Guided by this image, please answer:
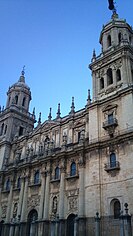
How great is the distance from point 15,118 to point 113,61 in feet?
66.6

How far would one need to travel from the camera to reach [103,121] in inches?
1163

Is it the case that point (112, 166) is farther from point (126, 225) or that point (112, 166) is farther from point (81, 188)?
point (126, 225)

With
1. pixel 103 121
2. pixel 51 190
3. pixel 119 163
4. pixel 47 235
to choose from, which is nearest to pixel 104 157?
pixel 119 163

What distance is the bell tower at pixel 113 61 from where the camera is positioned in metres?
30.6

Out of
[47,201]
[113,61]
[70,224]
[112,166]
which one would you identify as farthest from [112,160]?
[113,61]

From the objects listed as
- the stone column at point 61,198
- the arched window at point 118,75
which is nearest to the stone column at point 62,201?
the stone column at point 61,198

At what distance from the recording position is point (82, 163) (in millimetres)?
29078

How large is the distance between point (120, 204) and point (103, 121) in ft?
30.3

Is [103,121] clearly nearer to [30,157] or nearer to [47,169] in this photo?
[47,169]

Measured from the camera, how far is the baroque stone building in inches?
1005

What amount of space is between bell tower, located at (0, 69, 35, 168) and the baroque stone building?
394 millimetres

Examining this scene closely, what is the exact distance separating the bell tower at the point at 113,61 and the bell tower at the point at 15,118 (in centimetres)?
1664

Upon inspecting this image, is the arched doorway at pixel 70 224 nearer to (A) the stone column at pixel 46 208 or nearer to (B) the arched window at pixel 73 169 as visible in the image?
(A) the stone column at pixel 46 208

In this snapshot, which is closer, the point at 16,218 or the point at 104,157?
the point at 104,157
